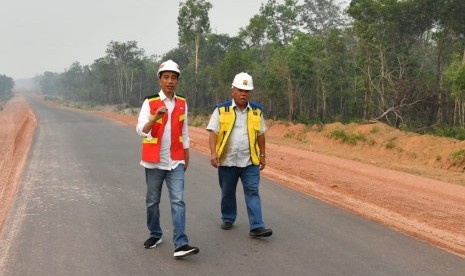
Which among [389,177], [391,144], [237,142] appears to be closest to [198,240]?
[237,142]

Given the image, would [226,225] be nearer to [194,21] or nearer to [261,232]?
[261,232]

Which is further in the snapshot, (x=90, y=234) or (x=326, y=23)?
(x=326, y=23)

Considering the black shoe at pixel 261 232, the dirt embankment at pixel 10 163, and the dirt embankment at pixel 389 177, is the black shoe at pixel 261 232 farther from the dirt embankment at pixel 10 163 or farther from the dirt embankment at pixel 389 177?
the dirt embankment at pixel 10 163

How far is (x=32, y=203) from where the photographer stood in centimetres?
677

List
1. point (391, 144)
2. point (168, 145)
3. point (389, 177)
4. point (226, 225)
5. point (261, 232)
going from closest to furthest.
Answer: point (168, 145) → point (261, 232) → point (226, 225) → point (389, 177) → point (391, 144)

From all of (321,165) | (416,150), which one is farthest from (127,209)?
(416,150)

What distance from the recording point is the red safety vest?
4326 mm

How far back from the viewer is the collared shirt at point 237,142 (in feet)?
16.8

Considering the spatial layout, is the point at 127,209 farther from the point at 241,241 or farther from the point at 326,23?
the point at 326,23

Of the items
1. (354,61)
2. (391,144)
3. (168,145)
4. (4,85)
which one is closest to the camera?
(168,145)

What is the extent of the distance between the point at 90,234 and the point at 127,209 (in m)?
1.20

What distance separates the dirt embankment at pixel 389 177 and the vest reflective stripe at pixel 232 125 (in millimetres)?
2223

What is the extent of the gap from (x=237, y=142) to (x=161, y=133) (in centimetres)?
108

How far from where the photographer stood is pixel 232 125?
508 centimetres
